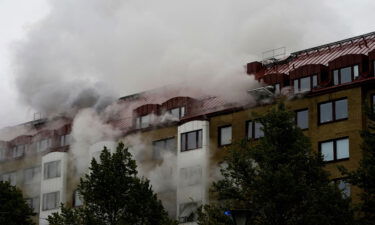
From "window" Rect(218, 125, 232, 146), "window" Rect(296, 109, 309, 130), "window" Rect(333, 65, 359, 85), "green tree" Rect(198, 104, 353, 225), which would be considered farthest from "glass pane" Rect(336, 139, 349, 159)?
"window" Rect(218, 125, 232, 146)

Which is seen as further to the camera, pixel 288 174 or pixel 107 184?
pixel 107 184

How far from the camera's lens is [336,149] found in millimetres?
62469

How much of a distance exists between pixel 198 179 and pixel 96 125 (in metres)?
14.5

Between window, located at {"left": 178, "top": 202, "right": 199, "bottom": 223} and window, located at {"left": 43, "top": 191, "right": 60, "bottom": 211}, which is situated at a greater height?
window, located at {"left": 43, "top": 191, "right": 60, "bottom": 211}

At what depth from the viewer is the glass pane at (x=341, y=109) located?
6269 cm

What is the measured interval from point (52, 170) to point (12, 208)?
17214mm

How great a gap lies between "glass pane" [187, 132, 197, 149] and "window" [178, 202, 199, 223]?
454cm

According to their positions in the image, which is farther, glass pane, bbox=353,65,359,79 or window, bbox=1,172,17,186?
window, bbox=1,172,17,186

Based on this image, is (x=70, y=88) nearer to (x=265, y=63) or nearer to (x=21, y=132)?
(x=21, y=132)

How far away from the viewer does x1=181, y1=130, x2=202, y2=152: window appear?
71000 millimetres

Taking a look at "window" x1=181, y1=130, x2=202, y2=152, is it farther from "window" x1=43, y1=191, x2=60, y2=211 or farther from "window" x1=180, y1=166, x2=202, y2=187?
"window" x1=43, y1=191, x2=60, y2=211

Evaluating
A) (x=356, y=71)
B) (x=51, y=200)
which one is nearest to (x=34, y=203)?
(x=51, y=200)

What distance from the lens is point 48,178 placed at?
8469cm

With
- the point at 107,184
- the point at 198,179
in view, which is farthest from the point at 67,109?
the point at 107,184
